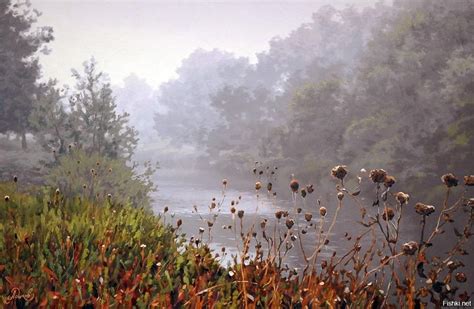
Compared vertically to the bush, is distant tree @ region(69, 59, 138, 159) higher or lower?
higher

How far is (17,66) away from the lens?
36469mm

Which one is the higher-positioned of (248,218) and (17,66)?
(17,66)

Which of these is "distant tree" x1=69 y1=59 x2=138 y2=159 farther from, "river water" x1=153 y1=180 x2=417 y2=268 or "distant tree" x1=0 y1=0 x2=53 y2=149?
"distant tree" x1=0 y1=0 x2=53 y2=149

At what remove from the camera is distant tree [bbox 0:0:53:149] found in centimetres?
3512

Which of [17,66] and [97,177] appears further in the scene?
[17,66]

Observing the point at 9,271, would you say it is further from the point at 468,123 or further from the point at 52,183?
the point at 468,123

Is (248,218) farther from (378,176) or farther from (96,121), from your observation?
(378,176)

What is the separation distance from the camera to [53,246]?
240 inches

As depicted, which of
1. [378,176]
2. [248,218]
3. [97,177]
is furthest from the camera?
[248,218]

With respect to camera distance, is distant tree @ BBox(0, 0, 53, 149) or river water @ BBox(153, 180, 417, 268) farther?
distant tree @ BBox(0, 0, 53, 149)

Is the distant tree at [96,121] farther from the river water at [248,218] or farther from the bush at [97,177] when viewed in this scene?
the river water at [248,218]

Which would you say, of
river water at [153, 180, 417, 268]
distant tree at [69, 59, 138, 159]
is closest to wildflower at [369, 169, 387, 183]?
river water at [153, 180, 417, 268]
